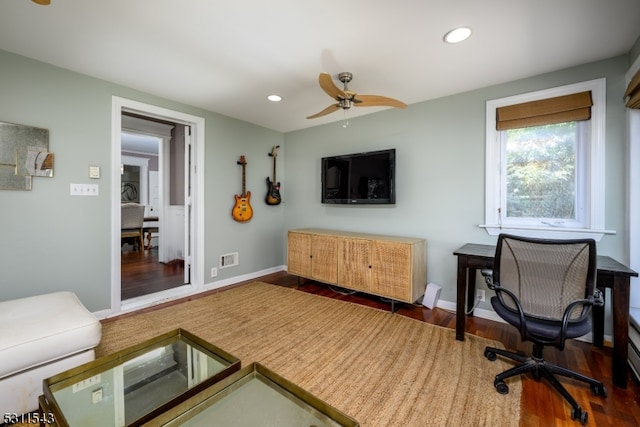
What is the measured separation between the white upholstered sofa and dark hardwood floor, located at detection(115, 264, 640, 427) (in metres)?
2.47

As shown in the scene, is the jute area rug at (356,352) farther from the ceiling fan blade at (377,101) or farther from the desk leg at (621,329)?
the ceiling fan blade at (377,101)

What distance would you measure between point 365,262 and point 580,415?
1911 mm

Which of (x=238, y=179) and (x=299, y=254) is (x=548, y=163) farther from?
(x=238, y=179)

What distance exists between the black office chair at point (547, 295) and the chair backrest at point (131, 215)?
6137mm

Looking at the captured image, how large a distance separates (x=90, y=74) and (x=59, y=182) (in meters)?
1.04

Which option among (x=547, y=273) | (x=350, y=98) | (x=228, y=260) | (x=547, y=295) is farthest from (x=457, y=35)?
(x=228, y=260)

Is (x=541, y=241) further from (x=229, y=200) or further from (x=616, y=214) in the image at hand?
(x=229, y=200)

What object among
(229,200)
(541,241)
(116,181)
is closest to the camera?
(541,241)

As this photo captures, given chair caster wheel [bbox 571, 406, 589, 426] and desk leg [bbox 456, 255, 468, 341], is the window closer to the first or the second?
desk leg [bbox 456, 255, 468, 341]

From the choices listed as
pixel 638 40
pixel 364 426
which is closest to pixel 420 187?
pixel 638 40

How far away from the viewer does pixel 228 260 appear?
3785mm

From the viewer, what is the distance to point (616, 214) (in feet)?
7.11

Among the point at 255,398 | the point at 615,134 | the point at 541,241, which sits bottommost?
the point at 255,398

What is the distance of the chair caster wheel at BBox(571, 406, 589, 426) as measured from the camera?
1.39 metres
